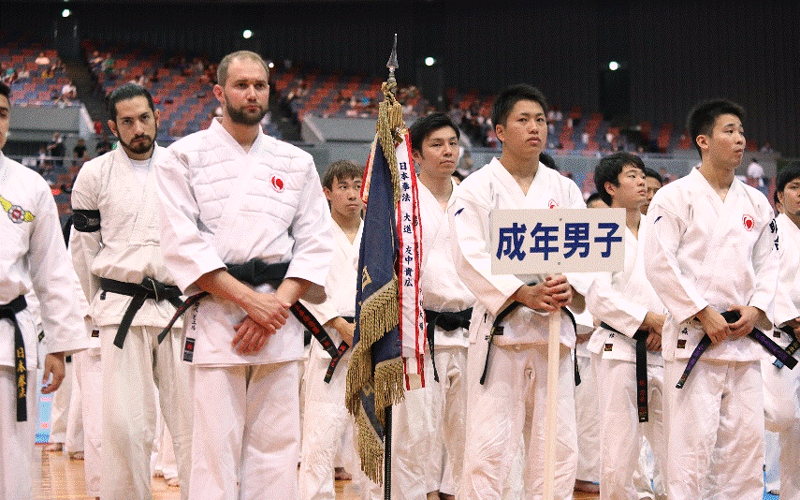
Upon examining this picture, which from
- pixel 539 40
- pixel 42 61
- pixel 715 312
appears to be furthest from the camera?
pixel 539 40

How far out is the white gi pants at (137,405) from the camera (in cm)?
476

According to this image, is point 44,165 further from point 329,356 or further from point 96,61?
point 329,356

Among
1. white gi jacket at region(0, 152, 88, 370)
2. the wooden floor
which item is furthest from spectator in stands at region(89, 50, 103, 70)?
white gi jacket at region(0, 152, 88, 370)

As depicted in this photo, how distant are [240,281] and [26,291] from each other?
0.85 meters

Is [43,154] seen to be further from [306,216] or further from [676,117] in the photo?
[676,117]

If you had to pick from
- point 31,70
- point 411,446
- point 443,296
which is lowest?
point 411,446

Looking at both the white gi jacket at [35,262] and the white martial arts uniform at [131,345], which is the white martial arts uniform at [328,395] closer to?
the white martial arts uniform at [131,345]

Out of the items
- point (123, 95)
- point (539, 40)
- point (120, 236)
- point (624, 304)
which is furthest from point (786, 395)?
point (539, 40)

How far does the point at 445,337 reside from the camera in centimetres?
541

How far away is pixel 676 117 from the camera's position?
28219 millimetres

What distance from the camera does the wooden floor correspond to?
615 cm

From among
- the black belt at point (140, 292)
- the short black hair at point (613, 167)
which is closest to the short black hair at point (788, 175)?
the short black hair at point (613, 167)

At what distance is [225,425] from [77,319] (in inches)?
30.1

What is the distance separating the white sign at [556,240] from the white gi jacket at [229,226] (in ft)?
2.68
